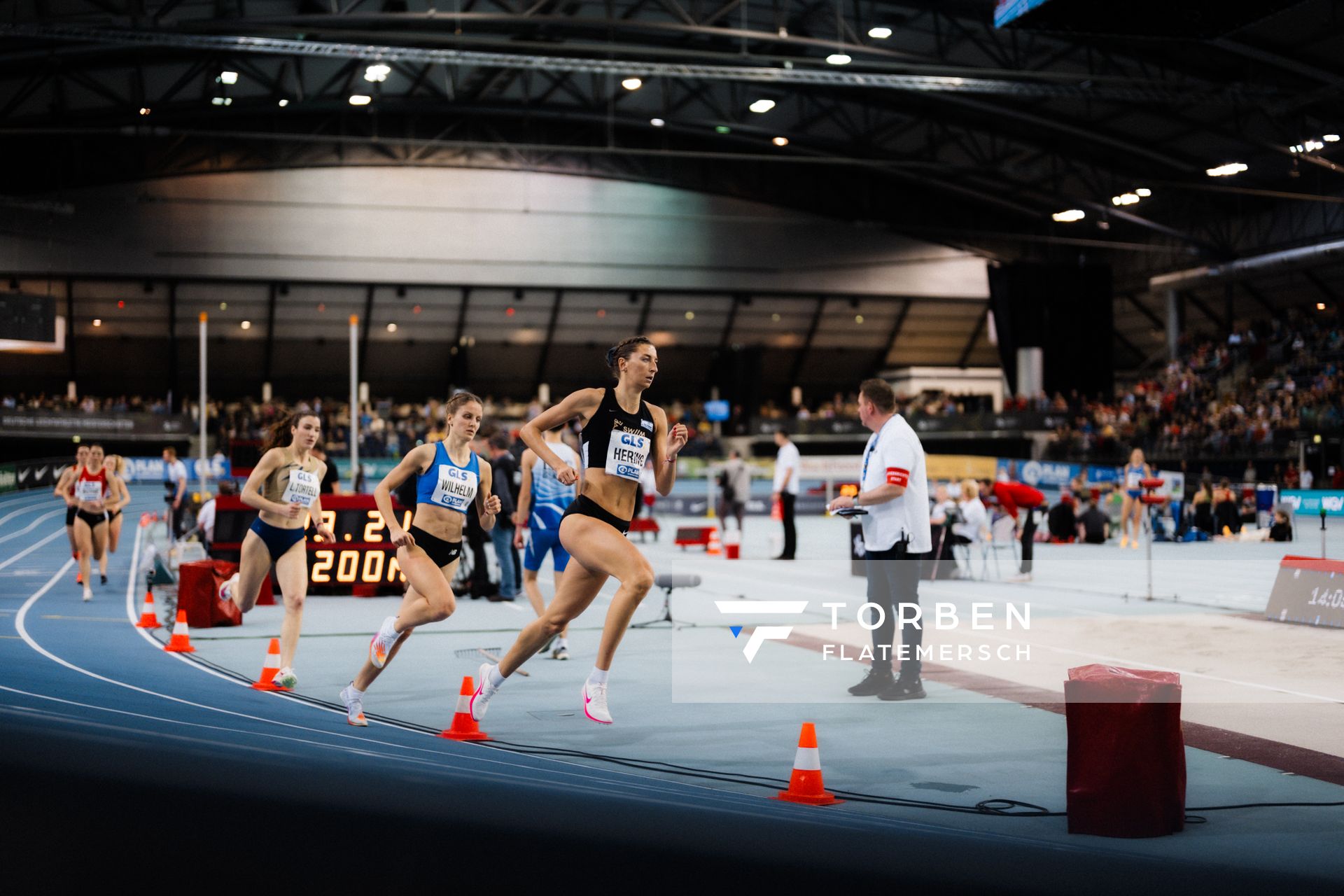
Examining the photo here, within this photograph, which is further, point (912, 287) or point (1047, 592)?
point (912, 287)

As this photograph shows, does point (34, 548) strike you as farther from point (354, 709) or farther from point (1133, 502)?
point (1133, 502)

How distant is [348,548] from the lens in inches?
574

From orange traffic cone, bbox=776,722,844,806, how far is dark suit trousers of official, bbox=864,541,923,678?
265cm

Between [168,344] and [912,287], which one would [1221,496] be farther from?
[168,344]

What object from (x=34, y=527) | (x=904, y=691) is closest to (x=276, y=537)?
(x=904, y=691)

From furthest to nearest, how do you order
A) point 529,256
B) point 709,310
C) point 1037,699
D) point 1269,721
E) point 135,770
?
point 709,310, point 529,256, point 1037,699, point 1269,721, point 135,770

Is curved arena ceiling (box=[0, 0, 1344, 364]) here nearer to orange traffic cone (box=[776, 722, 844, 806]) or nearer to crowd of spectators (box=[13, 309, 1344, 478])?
crowd of spectators (box=[13, 309, 1344, 478])

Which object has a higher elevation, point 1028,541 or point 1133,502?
A: point 1133,502

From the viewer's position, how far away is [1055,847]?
328 centimetres

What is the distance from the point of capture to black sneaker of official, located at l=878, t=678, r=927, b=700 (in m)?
7.45

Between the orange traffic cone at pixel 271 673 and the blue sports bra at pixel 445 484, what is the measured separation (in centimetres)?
166

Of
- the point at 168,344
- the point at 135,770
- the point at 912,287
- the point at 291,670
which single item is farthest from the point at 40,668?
the point at 912,287

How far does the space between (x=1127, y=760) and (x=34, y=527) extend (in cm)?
2584

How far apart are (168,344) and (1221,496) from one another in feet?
118
